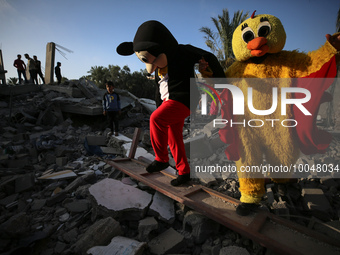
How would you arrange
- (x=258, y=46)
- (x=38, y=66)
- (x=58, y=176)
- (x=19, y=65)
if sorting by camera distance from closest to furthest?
1. (x=258, y=46)
2. (x=58, y=176)
3. (x=19, y=65)
4. (x=38, y=66)

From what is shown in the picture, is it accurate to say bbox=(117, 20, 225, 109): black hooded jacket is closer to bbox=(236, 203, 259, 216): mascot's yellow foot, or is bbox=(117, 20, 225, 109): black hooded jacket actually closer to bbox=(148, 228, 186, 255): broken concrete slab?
bbox=(236, 203, 259, 216): mascot's yellow foot

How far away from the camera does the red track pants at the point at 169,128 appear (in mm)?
2115

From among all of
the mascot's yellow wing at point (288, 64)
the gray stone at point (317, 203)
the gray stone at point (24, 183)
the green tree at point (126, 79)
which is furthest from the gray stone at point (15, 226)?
the green tree at point (126, 79)

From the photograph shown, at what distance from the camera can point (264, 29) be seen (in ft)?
5.75

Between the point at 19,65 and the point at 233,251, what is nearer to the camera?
the point at 233,251

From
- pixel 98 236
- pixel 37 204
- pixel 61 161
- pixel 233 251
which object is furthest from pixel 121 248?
pixel 61 161

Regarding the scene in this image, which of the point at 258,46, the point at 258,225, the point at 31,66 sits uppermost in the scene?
the point at 31,66

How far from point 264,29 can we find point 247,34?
0.49 feet

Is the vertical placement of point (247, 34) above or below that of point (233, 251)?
above

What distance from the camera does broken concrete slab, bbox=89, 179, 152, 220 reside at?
2182mm

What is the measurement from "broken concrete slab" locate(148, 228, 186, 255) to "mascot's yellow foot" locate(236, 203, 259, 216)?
63cm

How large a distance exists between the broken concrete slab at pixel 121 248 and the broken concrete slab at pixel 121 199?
454mm

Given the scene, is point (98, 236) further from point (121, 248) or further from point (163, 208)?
point (163, 208)

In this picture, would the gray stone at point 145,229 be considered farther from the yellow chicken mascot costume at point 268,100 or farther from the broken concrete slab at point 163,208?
the yellow chicken mascot costume at point 268,100
